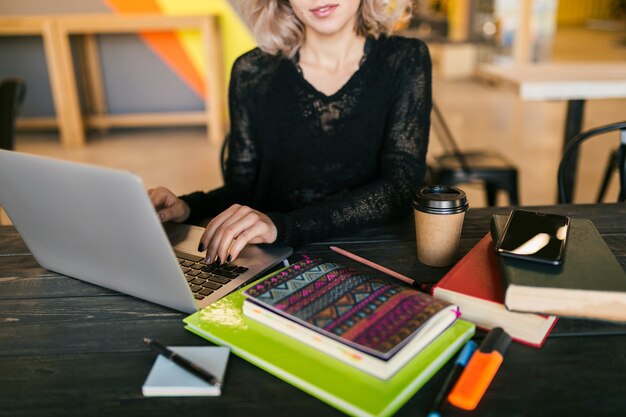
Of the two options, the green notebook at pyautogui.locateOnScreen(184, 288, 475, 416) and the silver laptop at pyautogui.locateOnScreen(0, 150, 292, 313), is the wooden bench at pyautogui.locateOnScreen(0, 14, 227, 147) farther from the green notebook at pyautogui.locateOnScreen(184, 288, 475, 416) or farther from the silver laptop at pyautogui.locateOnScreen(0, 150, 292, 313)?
the green notebook at pyautogui.locateOnScreen(184, 288, 475, 416)

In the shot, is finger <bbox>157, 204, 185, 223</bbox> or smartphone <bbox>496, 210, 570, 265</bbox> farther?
finger <bbox>157, 204, 185, 223</bbox>

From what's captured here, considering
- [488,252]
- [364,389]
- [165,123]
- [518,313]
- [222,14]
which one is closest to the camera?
[364,389]

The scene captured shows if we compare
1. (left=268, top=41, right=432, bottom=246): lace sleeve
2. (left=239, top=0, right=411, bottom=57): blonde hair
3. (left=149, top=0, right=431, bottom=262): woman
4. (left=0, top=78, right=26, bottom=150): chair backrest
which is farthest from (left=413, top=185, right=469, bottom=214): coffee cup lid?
(left=0, top=78, right=26, bottom=150): chair backrest

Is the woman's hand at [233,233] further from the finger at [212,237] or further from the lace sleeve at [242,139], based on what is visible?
the lace sleeve at [242,139]

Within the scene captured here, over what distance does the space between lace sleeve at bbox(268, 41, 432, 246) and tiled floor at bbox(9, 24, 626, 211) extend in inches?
71.6

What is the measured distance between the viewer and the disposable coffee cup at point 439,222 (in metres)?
0.81

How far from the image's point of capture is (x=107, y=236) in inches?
26.4

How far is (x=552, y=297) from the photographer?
0.63m

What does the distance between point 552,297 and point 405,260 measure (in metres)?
0.28

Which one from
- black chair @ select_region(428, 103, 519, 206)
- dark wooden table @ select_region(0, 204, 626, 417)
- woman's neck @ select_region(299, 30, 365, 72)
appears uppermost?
woman's neck @ select_region(299, 30, 365, 72)

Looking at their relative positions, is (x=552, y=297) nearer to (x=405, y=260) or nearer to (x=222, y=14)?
(x=405, y=260)

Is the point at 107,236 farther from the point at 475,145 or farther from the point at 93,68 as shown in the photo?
the point at 93,68

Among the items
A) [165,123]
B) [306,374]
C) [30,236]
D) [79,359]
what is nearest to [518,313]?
[306,374]

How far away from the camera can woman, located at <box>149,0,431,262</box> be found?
1262 mm
